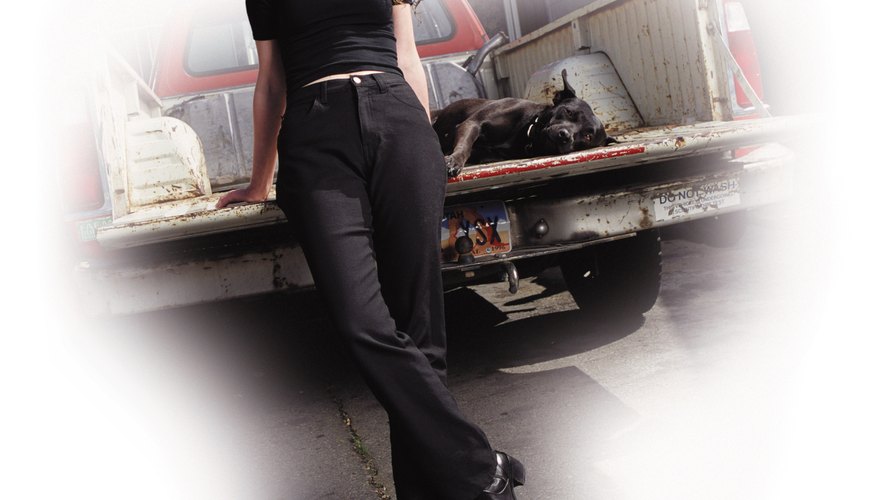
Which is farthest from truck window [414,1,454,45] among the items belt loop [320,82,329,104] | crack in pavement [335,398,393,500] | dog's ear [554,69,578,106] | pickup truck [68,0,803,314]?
belt loop [320,82,329,104]

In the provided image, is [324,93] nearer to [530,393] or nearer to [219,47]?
[530,393]

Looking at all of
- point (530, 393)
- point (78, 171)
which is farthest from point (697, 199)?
point (78, 171)

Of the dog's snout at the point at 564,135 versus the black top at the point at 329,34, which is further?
the dog's snout at the point at 564,135

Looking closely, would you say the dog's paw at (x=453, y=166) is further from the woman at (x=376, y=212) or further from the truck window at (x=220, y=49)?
the truck window at (x=220, y=49)

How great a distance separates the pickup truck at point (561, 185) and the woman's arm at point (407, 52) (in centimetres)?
53

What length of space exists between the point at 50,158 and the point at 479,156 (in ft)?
6.27

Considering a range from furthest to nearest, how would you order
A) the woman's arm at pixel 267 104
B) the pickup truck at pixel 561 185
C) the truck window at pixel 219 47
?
the truck window at pixel 219 47
the pickup truck at pixel 561 185
the woman's arm at pixel 267 104

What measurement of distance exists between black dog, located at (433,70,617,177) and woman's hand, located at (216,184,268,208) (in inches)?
35.1

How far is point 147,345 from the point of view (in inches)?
165

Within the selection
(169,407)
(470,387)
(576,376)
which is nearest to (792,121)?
(576,376)

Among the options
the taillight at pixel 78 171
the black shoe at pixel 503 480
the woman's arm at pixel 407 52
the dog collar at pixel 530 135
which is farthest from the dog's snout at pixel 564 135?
the taillight at pixel 78 171

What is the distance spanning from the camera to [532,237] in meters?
3.30

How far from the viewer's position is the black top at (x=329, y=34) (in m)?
2.16

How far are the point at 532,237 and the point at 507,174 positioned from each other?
52 centimetres
